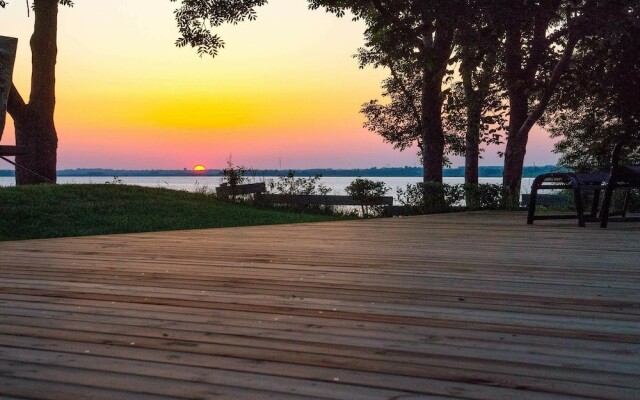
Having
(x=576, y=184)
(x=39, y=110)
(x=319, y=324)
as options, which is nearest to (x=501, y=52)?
(x=576, y=184)

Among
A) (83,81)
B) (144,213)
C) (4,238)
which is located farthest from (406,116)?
(4,238)

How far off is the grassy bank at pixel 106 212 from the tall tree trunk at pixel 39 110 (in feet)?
9.13

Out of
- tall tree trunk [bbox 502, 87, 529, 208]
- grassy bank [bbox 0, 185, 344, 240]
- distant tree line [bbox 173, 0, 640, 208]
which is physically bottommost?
grassy bank [bbox 0, 185, 344, 240]

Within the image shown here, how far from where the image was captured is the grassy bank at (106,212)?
10.3 m

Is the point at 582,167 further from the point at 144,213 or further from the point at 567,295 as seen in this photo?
the point at 567,295

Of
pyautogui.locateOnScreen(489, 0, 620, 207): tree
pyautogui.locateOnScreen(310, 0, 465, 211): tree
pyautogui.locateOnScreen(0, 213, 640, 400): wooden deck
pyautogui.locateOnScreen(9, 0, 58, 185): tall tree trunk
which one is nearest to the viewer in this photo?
pyautogui.locateOnScreen(0, 213, 640, 400): wooden deck

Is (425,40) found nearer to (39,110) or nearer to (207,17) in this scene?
(207,17)

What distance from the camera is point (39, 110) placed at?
1606 centimetres

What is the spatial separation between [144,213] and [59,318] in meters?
9.72

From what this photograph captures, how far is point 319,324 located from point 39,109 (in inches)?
596

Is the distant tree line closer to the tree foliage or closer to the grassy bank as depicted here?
the tree foliage

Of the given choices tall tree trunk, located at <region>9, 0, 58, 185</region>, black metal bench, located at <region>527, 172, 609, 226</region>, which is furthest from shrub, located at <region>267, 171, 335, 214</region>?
black metal bench, located at <region>527, 172, 609, 226</region>

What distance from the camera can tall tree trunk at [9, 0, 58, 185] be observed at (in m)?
16.0

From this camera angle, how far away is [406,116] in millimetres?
22984
